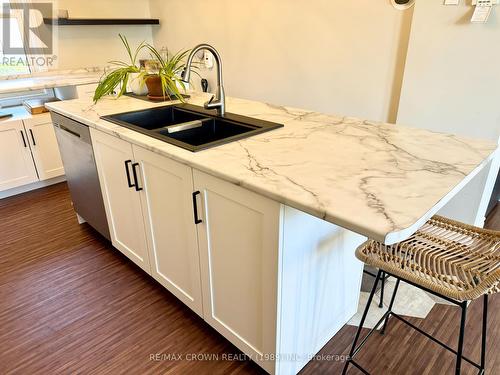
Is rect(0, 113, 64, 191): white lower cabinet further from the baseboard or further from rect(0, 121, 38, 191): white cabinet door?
the baseboard

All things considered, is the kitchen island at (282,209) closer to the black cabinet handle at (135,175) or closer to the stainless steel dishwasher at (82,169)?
the black cabinet handle at (135,175)

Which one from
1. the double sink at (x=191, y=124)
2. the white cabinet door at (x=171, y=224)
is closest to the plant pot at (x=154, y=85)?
the double sink at (x=191, y=124)

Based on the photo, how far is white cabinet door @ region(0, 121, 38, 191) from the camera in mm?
3031

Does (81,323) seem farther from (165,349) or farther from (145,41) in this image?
(145,41)

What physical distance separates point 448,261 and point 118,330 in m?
1.56

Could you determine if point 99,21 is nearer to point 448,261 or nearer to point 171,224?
point 171,224

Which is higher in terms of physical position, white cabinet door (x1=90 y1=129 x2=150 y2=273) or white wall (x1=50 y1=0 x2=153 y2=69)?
white wall (x1=50 y1=0 x2=153 y2=69)

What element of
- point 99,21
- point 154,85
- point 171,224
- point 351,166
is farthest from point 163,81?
point 99,21

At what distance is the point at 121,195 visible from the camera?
197 cm

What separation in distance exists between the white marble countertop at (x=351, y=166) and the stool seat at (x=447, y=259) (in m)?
0.28

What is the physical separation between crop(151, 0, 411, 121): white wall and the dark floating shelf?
394 mm

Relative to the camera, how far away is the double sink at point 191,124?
1.71 metres

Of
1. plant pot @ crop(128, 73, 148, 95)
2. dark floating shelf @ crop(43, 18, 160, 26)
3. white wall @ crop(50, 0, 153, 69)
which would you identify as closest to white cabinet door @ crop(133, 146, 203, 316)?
plant pot @ crop(128, 73, 148, 95)

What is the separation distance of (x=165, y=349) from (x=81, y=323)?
0.51 m
